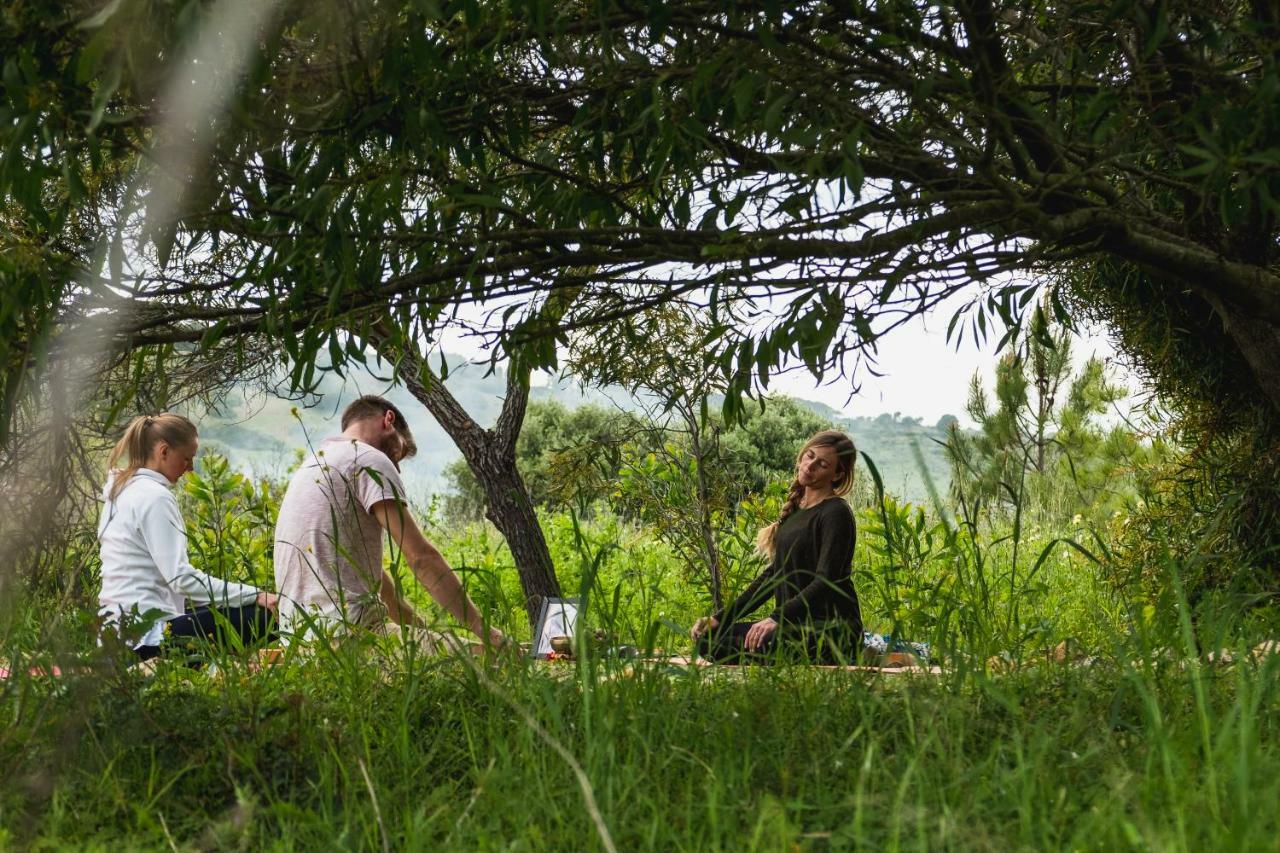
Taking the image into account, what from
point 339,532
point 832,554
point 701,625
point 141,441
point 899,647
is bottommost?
point 899,647

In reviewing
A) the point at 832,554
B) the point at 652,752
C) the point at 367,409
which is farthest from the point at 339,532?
the point at 652,752

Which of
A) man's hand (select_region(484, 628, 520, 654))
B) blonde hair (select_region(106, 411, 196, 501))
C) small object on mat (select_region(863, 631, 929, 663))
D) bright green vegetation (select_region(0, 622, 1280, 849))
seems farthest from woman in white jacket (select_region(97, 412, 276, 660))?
small object on mat (select_region(863, 631, 929, 663))

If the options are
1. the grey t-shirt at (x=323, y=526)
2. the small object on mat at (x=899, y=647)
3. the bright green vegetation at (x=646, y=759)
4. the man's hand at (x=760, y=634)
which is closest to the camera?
the bright green vegetation at (x=646, y=759)

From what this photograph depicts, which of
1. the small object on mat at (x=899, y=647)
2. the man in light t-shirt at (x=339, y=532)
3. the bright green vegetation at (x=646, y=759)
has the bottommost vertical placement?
the bright green vegetation at (x=646, y=759)

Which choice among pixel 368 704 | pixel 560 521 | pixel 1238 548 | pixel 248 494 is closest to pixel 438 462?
pixel 560 521

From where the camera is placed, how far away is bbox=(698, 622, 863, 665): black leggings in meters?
3.01

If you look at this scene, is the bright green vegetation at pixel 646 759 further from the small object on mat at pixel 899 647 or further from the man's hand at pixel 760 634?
the man's hand at pixel 760 634

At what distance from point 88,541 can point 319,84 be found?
131 inches

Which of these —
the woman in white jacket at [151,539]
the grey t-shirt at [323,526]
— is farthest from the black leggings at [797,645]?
the woman in white jacket at [151,539]

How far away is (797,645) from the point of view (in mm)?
3188

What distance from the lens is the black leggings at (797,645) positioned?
301cm

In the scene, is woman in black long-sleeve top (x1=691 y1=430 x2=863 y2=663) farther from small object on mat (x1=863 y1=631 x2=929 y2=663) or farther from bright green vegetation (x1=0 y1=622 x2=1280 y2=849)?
bright green vegetation (x1=0 y1=622 x2=1280 y2=849)

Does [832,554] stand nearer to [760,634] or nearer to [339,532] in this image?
[760,634]

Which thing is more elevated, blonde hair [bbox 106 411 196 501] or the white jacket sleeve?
blonde hair [bbox 106 411 196 501]
